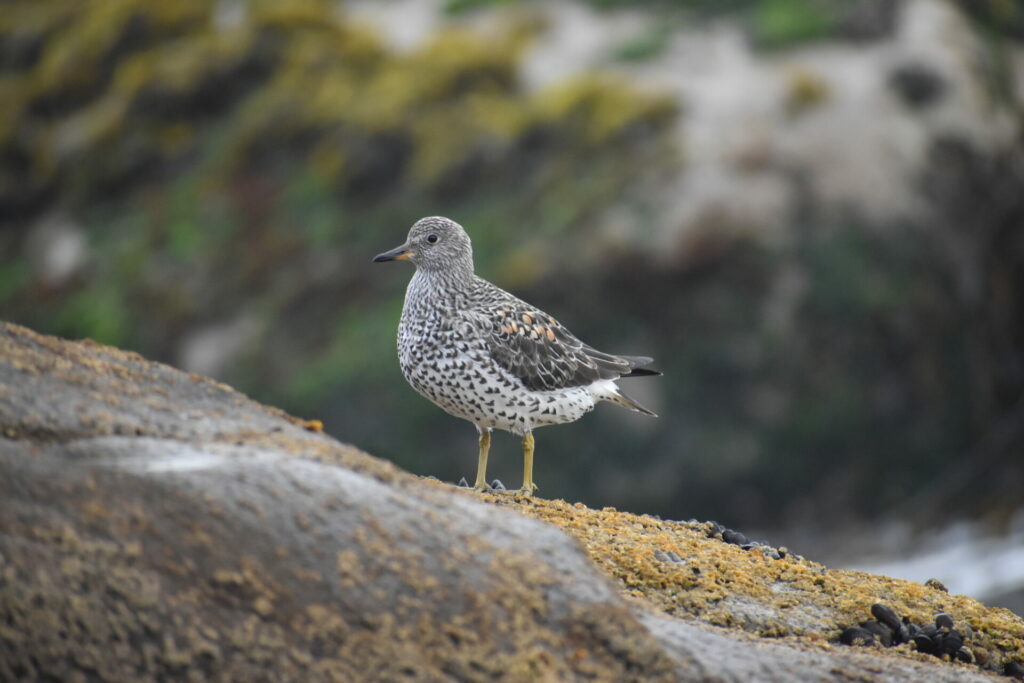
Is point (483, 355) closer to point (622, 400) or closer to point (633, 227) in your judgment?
point (622, 400)

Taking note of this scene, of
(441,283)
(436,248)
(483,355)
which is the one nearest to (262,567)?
(483,355)

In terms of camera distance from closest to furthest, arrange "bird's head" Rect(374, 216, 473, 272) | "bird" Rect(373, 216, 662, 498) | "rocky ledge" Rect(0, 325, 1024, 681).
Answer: "rocky ledge" Rect(0, 325, 1024, 681) < "bird" Rect(373, 216, 662, 498) < "bird's head" Rect(374, 216, 473, 272)

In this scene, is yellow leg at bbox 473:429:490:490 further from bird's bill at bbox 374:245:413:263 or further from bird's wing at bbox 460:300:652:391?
bird's bill at bbox 374:245:413:263

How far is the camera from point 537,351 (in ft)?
33.3

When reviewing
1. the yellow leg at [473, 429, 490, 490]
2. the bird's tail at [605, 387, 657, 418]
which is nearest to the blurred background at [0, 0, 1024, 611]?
the bird's tail at [605, 387, 657, 418]

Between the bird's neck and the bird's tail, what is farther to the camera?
the bird's tail

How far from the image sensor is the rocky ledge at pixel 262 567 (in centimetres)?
519

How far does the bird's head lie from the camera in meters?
10.6

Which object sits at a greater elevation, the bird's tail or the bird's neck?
the bird's neck

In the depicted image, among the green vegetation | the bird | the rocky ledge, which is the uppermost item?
the green vegetation

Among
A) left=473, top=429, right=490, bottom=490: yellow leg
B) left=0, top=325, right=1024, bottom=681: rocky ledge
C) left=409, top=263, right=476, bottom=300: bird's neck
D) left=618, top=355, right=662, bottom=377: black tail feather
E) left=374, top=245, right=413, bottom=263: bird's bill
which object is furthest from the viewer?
left=618, top=355, right=662, bottom=377: black tail feather

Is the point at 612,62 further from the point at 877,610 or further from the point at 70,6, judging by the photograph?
the point at 877,610

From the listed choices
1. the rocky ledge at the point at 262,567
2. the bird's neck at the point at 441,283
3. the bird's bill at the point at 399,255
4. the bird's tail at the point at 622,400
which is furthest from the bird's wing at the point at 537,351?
the rocky ledge at the point at 262,567

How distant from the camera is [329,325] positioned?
17.8 meters
